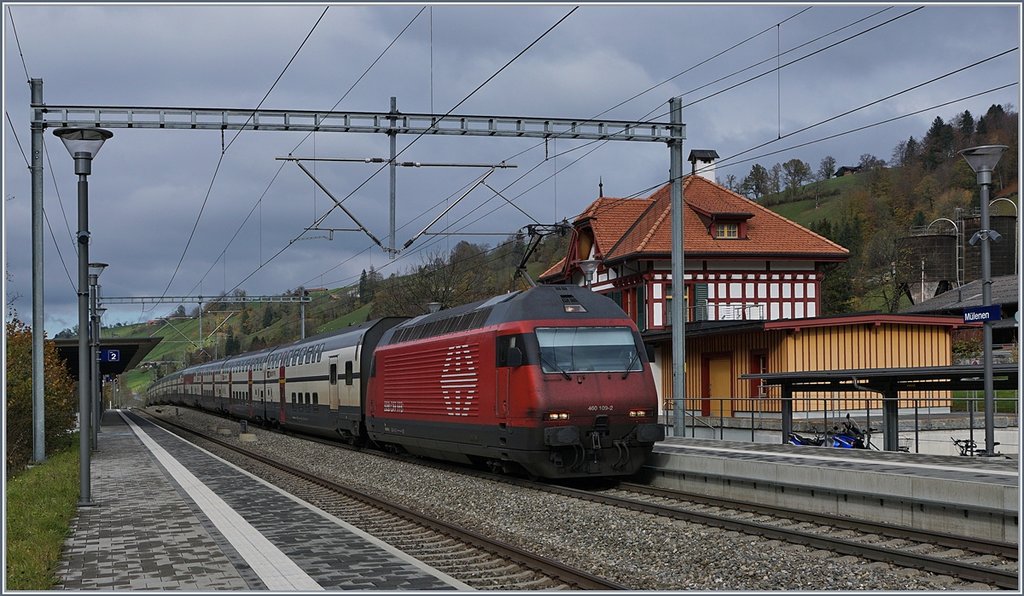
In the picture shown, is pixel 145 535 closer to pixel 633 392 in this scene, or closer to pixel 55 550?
pixel 55 550

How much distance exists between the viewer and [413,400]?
856 inches

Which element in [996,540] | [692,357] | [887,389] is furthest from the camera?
[692,357]

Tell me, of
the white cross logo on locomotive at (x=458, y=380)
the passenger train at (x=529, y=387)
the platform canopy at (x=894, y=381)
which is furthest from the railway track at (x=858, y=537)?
the platform canopy at (x=894, y=381)

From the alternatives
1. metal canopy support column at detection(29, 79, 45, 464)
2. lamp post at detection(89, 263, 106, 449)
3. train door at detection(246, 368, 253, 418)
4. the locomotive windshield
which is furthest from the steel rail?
train door at detection(246, 368, 253, 418)

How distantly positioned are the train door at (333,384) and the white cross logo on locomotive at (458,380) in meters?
9.52

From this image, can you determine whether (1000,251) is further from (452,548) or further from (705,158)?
(452,548)

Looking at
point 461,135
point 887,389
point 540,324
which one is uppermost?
point 461,135

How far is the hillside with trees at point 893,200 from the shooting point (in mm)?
80312

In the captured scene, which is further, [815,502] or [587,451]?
[587,451]

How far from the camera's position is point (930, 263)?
68.5m

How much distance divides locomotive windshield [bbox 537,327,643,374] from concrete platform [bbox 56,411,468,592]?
14.9ft

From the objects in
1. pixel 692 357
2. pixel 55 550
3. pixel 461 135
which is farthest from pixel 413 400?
pixel 692 357

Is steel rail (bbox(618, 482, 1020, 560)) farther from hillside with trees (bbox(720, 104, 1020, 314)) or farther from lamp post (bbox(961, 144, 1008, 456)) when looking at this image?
hillside with trees (bbox(720, 104, 1020, 314))

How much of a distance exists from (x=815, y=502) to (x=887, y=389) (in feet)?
18.1
